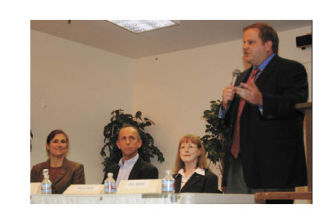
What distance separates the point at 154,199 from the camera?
1.72 m

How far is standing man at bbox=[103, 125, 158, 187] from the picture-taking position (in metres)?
3.62

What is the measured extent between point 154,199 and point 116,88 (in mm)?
5312

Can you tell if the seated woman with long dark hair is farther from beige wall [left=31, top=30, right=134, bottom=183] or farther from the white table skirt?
the white table skirt

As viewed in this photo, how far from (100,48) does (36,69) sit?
126cm

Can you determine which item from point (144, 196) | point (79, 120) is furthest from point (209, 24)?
point (144, 196)

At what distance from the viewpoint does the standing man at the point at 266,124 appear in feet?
7.04

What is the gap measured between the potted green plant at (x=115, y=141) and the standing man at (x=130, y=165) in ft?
7.23

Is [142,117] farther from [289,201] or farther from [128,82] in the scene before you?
[289,201]

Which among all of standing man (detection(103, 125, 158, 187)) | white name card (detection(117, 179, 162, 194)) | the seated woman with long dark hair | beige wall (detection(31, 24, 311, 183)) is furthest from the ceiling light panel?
white name card (detection(117, 179, 162, 194))

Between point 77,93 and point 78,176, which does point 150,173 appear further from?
point 77,93
